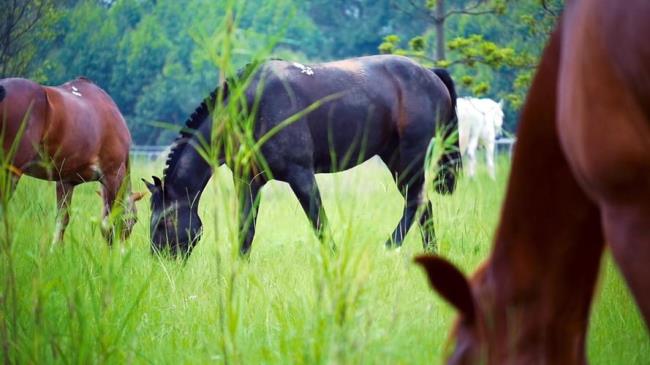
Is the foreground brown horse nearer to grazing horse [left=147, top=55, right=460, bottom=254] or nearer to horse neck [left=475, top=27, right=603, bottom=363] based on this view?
horse neck [left=475, top=27, right=603, bottom=363]

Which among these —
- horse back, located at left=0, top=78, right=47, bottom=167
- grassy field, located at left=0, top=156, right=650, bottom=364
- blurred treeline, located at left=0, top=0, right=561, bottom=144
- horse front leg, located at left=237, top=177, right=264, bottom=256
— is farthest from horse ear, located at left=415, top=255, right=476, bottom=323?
blurred treeline, located at left=0, top=0, right=561, bottom=144

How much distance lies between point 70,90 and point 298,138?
3.70 meters

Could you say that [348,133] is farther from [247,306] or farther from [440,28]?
[440,28]

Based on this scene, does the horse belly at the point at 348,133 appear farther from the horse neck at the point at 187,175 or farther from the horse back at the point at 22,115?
the horse back at the point at 22,115

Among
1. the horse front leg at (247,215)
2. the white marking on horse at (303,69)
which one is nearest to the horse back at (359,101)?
the white marking on horse at (303,69)

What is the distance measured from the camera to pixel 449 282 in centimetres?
173

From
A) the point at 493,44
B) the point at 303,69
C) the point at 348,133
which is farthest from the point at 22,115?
the point at 493,44

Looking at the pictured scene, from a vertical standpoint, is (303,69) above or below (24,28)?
above

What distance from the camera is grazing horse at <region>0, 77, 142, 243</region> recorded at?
26.9ft

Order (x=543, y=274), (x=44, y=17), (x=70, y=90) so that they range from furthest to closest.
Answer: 1. (x=44, y=17)
2. (x=70, y=90)
3. (x=543, y=274)

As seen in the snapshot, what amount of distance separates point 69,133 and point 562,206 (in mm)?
7989

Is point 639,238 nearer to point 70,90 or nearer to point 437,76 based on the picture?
point 437,76


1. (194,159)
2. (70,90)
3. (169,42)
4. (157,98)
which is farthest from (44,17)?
(169,42)

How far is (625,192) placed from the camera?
1.50 m
